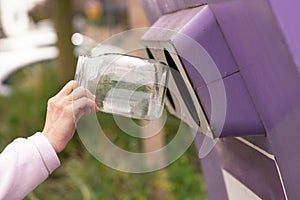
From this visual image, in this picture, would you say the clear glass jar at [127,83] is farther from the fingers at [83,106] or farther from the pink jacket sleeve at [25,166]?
the pink jacket sleeve at [25,166]

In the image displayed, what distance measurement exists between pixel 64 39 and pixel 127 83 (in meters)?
6.09

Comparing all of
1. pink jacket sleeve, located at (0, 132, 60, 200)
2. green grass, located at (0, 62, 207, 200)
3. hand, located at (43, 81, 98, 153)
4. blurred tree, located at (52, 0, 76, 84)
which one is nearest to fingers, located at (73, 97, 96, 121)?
hand, located at (43, 81, 98, 153)

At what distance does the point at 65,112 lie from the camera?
1784 mm

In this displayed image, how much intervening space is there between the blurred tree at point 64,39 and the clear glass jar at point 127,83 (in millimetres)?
5786

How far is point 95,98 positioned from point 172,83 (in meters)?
0.23

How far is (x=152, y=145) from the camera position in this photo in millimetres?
4883

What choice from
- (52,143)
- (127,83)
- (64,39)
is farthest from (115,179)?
(127,83)

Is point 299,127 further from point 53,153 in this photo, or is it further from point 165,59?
point 53,153

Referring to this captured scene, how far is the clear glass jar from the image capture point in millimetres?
1668

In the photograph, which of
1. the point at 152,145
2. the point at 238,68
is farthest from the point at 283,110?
the point at 152,145

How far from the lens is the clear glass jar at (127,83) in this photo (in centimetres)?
167

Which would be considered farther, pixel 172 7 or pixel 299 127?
pixel 172 7

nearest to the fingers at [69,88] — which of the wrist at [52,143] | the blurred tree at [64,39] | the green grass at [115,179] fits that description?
the wrist at [52,143]

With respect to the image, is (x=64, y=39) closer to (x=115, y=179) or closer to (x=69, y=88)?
(x=115, y=179)
